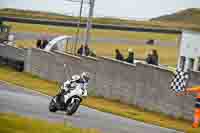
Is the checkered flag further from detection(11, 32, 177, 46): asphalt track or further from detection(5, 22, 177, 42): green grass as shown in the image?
detection(5, 22, 177, 42): green grass

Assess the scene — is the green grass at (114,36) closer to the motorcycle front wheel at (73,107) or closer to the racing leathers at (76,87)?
the racing leathers at (76,87)

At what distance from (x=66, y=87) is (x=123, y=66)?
24.9 feet

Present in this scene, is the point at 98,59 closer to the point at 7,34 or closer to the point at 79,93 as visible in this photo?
the point at 79,93

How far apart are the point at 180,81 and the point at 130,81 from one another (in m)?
5.22

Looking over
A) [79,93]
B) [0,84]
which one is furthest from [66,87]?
[0,84]

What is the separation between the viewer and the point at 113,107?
26.3 m

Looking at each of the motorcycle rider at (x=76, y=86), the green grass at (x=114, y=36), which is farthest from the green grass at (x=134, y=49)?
the motorcycle rider at (x=76, y=86)

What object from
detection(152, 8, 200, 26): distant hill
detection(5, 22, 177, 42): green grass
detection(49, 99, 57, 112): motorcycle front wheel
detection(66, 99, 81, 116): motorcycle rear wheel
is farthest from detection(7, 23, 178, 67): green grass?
detection(66, 99, 81, 116): motorcycle rear wheel

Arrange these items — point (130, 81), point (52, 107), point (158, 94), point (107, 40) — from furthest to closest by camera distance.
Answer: point (107, 40) → point (130, 81) → point (158, 94) → point (52, 107)

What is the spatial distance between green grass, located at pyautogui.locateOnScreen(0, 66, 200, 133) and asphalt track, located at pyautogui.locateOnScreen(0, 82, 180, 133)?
0.76 metres

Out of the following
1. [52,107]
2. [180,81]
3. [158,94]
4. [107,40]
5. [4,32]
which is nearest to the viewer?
[52,107]

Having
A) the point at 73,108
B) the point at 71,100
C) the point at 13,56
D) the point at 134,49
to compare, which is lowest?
the point at 134,49

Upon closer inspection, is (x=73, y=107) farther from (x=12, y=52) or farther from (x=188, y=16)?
(x=188, y=16)

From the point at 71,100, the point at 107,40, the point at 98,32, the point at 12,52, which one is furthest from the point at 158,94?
the point at 98,32
